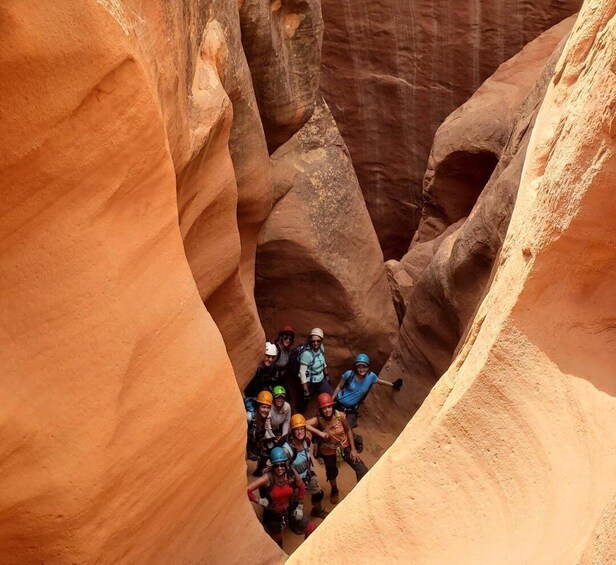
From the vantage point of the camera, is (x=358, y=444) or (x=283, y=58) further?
(x=358, y=444)

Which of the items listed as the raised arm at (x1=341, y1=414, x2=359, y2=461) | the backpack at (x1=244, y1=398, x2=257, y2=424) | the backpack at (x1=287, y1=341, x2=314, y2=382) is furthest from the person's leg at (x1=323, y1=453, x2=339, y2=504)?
the backpack at (x1=287, y1=341, x2=314, y2=382)

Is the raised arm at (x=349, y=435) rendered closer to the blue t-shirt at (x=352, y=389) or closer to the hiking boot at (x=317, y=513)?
the hiking boot at (x=317, y=513)

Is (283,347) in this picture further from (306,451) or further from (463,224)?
(463,224)

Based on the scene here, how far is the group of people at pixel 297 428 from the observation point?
611cm

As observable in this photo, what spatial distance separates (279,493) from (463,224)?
2.65 metres

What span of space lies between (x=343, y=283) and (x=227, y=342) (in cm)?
140

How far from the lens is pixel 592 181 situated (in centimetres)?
313

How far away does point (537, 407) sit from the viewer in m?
3.25

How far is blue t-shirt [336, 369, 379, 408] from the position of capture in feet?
23.7

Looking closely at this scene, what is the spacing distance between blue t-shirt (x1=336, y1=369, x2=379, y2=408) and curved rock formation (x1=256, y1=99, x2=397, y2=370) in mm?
741

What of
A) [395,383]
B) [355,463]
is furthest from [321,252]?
[355,463]

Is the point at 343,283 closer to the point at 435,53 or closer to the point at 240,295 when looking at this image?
the point at 240,295

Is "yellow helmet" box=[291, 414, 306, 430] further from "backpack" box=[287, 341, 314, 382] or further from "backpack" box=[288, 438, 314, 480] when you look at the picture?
"backpack" box=[287, 341, 314, 382]

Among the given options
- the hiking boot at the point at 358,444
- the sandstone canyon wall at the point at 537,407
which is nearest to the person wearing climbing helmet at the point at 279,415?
the hiking boot at the point at 358,444
